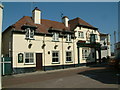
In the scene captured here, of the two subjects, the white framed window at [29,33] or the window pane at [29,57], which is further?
the white framed window at [29,33]

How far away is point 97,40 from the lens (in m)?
25.7

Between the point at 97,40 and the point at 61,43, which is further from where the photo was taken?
the point at 97,40

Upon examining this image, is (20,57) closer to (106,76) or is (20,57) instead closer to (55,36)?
(55,36)

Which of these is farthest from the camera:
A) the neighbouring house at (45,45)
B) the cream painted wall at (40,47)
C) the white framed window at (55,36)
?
the white framed window at (55,36)

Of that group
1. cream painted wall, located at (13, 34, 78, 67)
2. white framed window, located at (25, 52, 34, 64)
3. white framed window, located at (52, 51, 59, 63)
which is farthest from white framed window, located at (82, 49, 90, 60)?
white framed window, located at (25, 52, 34, 64)

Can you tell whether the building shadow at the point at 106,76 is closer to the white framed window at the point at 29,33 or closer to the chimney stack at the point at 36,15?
the white framed window at the point at 29,33

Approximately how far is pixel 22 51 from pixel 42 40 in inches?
125

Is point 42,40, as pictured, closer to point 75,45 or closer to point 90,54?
point 75,45

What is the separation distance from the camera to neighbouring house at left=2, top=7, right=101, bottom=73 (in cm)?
A: 1666

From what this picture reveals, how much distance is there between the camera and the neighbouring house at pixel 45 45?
1666 centimetres

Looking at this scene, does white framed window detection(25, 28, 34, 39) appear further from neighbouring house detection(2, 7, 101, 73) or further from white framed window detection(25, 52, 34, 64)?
white framed window detection(25, 52, 34, 64)

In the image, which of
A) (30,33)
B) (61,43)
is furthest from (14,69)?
(61,43)

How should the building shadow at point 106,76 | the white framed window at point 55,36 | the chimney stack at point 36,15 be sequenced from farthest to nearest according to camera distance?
the chimney stack at point 36,15, the white framed window at point 55,36, the building shadow at point 106,76

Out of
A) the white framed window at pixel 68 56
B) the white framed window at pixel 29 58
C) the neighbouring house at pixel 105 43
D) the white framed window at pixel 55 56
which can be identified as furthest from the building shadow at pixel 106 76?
the neighbouring house at pixel 105 43
